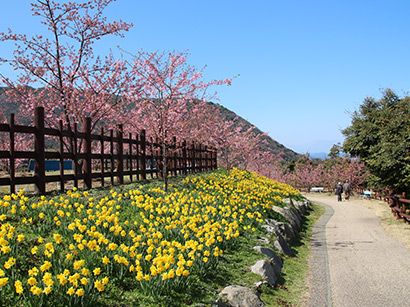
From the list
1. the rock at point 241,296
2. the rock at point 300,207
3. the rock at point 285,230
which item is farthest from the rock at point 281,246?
the rock at point 300,207

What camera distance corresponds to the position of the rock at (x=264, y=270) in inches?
234

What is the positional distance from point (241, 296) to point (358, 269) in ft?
14.9

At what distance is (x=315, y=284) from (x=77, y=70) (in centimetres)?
1116

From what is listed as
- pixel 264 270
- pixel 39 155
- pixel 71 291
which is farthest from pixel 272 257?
pixel 39 155

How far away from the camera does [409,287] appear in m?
6.86

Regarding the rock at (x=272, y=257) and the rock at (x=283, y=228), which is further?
the rock at (x=283, y=228)

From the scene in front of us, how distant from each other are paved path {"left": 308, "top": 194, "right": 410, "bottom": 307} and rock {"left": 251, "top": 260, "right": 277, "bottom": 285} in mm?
762

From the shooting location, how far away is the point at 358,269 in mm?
8016

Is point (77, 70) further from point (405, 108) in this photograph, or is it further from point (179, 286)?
point (405, 108)

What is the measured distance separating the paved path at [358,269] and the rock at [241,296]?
1546 millimetres

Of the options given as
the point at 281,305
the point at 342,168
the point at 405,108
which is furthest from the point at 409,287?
the point at 342,168

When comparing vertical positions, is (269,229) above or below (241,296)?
above

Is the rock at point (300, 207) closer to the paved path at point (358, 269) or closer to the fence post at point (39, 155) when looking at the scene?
A: the paved path at point (358, 269)

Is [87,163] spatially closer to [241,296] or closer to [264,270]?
[264,270]
